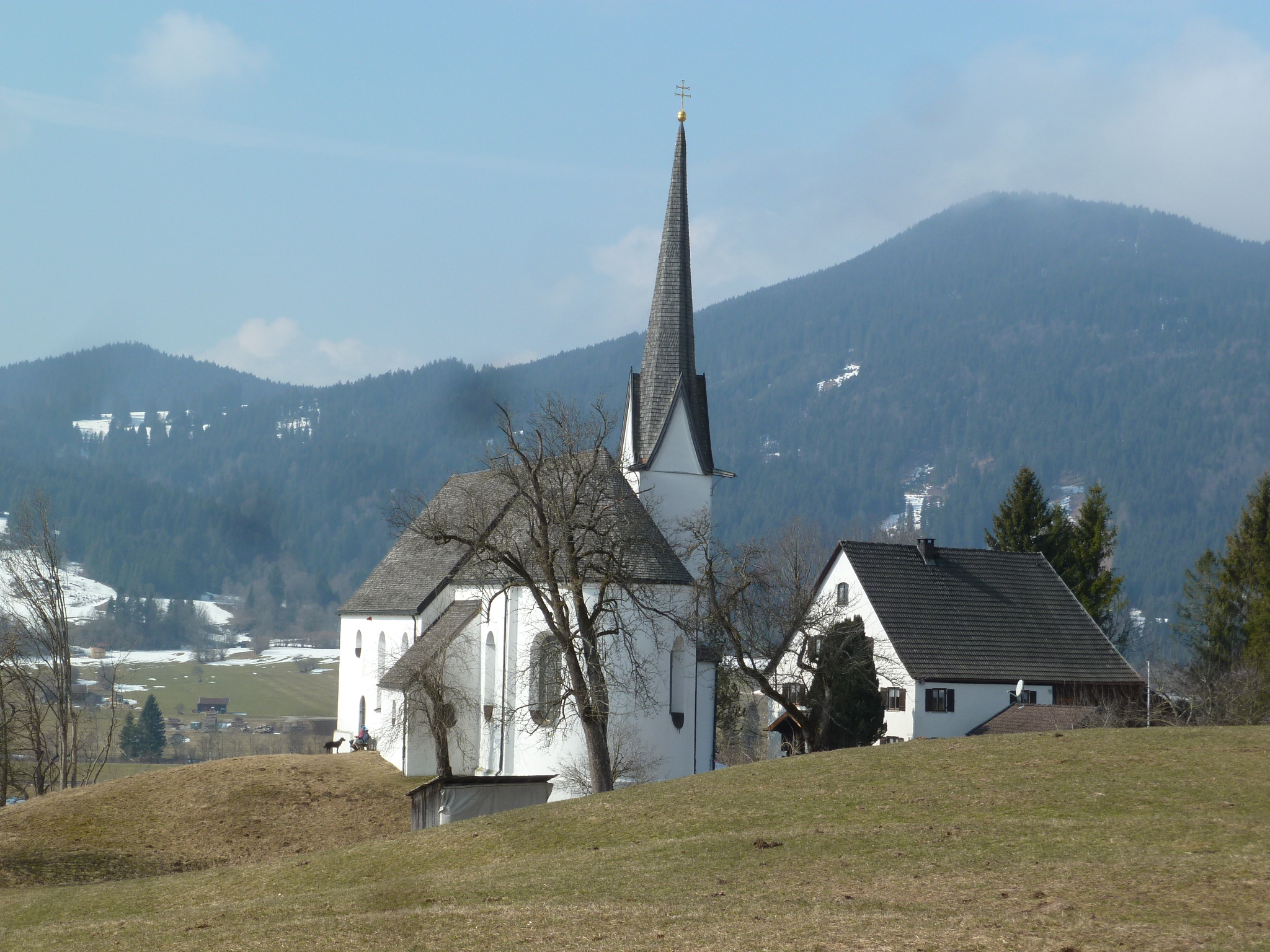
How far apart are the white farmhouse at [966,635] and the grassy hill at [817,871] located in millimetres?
21922

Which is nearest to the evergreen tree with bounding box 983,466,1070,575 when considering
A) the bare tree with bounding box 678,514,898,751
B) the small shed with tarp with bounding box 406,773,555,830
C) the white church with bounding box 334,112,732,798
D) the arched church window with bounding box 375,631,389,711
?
the bare tree with bounding box 678,514,898,751

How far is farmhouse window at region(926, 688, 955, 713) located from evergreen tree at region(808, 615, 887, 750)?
632 centimetres

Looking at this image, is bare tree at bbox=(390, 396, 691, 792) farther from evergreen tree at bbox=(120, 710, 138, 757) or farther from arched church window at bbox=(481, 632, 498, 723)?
evergreen tree at bbox=(120, 710, 138, 757)

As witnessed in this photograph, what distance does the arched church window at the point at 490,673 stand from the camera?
42.9m

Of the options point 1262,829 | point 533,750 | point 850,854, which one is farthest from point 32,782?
point 1262,829

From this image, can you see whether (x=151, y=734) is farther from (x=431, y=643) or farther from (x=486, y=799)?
(x=486, y=799)

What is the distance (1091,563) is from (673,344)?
110ft

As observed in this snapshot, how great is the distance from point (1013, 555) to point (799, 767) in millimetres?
33045

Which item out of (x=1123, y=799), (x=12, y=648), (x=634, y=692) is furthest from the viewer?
(x=12, y=648)

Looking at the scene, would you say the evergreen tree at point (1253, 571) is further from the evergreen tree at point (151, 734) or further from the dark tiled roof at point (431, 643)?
the evergreen tree at point (151, 734)

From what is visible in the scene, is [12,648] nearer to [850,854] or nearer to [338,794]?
[338,794]

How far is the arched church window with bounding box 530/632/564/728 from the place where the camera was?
39812mm

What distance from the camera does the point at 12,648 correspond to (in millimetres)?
45344

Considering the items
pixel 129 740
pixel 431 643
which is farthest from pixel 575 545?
pixel 129 740
